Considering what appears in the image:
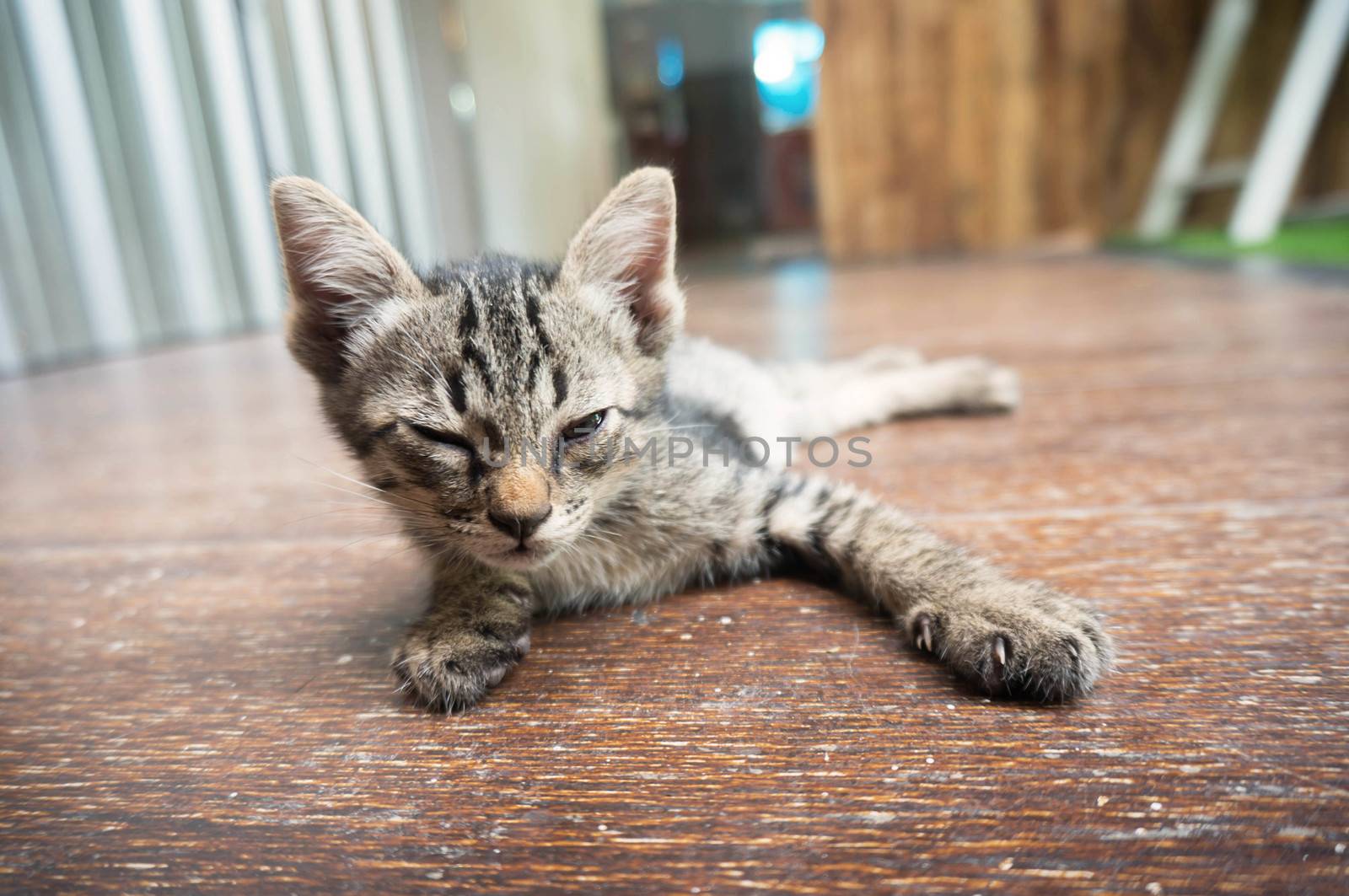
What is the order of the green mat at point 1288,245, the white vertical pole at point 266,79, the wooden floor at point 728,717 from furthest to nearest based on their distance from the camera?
the white vertical pole at point 266,79
the green mat at point 1288,245
the wooden floor at point 728,717

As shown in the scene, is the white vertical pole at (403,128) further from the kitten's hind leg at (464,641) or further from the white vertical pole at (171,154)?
the kitten's hind leg at (464,641)

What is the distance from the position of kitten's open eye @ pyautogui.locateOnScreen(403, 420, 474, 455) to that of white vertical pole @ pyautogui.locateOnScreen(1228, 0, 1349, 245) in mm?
4393

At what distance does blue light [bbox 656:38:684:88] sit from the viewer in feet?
18.3

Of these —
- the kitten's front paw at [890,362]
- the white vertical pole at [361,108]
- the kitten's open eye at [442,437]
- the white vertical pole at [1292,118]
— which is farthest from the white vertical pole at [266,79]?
the white vertical pole at [1292,118]

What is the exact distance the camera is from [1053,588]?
0.86 meters

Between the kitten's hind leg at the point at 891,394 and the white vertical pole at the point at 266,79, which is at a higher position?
the white vertical pole at the point at 266,79

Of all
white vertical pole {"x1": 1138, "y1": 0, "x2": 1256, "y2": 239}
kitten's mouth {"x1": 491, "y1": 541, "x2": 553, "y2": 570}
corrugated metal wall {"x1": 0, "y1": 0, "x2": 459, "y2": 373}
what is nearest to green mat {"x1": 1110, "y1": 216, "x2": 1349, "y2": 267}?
white vertical pole {"x1": 1138, "y1": 0, "x2": 1256, "y2": 239}

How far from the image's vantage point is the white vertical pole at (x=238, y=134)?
4.22 m

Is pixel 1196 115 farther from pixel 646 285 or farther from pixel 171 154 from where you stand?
pixel 171 154

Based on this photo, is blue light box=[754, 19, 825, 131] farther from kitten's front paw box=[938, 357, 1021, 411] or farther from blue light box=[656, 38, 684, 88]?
kitten's front paw box=[938, 357, 1021, 411]

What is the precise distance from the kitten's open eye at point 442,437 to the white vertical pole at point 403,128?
183 inches

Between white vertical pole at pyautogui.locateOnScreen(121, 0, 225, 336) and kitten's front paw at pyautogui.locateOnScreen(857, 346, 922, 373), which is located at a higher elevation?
white vertical pole at pyautogui.locateOnScreen(121, 0, 225, 336)

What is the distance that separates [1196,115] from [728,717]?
5857mm

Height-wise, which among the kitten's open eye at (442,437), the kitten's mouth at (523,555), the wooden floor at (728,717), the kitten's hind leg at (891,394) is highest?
the kitten's open eye at (442,437)
